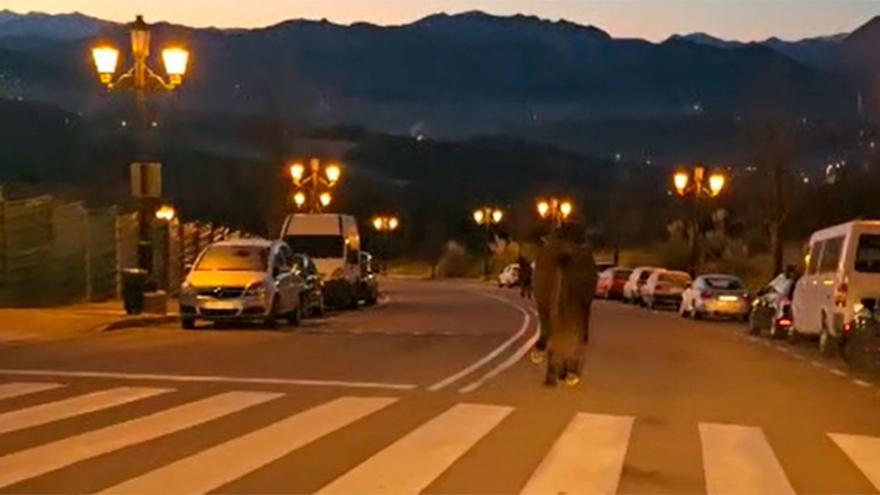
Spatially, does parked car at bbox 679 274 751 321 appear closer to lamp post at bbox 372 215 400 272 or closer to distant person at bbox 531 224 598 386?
distant person at bbox 531 224 598 386

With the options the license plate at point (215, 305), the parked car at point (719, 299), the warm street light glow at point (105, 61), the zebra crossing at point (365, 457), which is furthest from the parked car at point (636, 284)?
the zebra crossing at point (365, 457)

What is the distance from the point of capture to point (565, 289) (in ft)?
55.2

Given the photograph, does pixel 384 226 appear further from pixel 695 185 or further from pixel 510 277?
pixel 695 185

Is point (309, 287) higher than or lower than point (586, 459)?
lower

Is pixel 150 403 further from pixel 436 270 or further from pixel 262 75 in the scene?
pixel 436 270

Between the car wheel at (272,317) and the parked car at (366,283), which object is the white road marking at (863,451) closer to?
the car wheel at (272,317)

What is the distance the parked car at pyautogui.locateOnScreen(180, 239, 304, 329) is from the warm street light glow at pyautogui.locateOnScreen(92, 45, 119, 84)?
4.12 metres

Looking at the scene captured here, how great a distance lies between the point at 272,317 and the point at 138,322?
2761 millimetres

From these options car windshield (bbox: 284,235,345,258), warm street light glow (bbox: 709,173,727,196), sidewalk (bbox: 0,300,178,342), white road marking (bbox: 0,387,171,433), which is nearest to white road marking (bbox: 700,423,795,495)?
white road marking (bbox: 0,387,171,433)

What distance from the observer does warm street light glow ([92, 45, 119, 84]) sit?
3156 centimetres

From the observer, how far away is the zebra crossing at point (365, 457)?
36.2 ft

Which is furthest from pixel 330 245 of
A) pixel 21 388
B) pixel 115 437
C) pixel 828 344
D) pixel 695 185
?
pixel 115 437

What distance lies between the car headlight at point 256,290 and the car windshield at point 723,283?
1718 cm

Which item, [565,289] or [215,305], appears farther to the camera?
[215,305]
